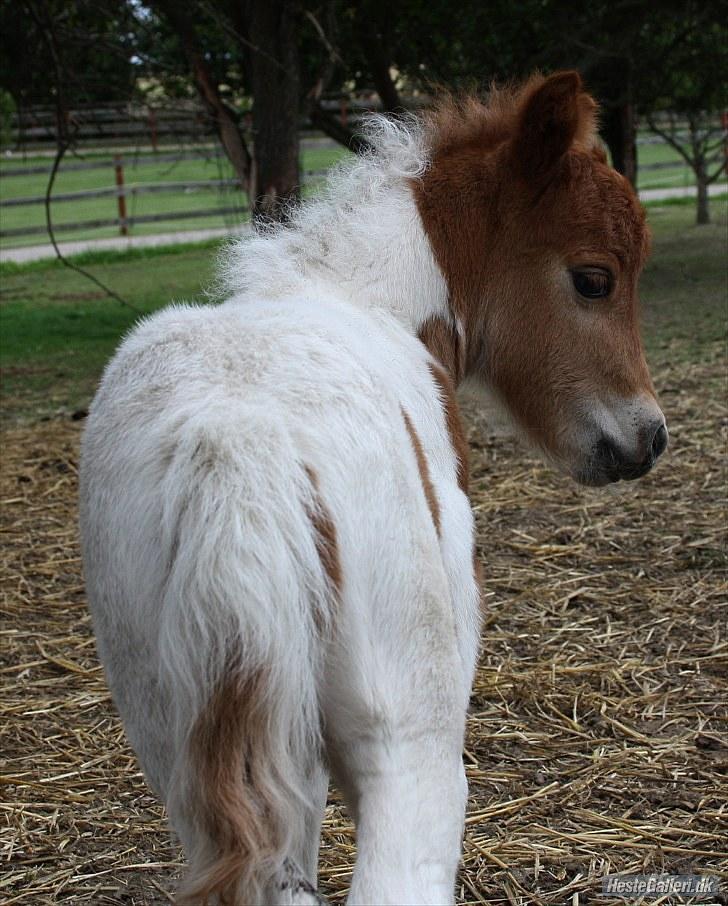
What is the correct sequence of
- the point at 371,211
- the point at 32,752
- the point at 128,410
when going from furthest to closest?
the point at 32,752 < the point at 371,211 < the point at 128,410

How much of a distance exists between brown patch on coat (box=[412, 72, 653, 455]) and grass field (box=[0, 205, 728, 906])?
772 mm

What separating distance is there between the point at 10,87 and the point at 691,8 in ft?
21.9

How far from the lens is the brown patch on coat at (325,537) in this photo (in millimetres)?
1687

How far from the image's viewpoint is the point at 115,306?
13641 millimetres

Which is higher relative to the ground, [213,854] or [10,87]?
[10,87]

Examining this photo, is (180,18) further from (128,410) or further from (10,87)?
(128,410)

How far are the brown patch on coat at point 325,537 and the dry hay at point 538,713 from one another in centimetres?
155

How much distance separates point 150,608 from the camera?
177 cm

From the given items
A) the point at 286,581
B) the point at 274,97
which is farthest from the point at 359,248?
the point at 274,97

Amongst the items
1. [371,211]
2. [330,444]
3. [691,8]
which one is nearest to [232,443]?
[330,444]

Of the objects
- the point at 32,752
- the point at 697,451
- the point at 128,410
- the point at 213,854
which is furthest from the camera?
the point at 697,451

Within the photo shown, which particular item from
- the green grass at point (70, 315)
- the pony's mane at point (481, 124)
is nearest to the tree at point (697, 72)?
the green grass at point (70, 315)

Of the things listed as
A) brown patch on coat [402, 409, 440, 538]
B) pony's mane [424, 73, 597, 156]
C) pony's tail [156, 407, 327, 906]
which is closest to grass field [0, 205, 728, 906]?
pony's mane [424, 73, 597, 156]

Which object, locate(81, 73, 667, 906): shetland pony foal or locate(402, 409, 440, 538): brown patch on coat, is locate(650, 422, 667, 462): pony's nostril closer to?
locate(81, 73, 667, 906): shetland pony foal
